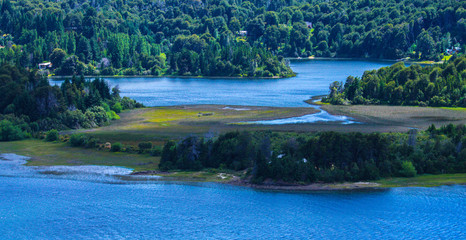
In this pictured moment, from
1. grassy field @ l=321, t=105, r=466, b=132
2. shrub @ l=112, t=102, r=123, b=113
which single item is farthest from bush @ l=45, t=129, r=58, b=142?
grassy field @ l=321, t=105, r=466, b=132

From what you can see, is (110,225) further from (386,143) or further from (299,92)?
(299,92)

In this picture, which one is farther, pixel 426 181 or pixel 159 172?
pixel 159 172

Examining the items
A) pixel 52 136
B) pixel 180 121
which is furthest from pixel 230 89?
pixel 52 136

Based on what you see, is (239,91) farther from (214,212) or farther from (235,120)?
(214,212)

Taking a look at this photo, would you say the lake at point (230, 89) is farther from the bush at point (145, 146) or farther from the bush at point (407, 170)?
the bush at point (407, 170)

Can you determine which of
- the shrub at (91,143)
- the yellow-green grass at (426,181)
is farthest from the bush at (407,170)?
the shrub at (91,143)

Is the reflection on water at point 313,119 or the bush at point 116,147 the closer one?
the bush at point 116,147

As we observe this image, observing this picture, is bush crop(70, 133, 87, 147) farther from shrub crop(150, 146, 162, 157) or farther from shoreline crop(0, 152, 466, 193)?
shoreline crop(0, 152, 466, 193)
